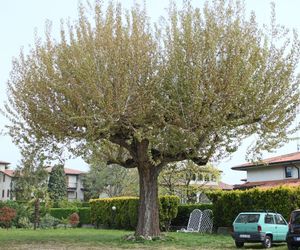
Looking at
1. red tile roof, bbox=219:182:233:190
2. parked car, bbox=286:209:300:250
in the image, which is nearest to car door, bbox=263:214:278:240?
parked car, bbox=286:209:300:250

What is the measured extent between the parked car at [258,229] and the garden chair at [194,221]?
11.4 metres

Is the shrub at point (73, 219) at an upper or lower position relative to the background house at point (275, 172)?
lower

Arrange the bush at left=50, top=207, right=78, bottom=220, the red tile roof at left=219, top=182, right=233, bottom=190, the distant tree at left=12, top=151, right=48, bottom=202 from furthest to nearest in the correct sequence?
the red tile roof at left=219, top=182, right=233, bottom=190
the distant tree at left=12, top=151, right=48, bottom=202
the bush at left=50, top=207, right=78, bottom=220

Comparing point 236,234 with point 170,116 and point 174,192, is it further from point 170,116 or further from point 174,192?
point 174,192

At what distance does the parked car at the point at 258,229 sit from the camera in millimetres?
20203

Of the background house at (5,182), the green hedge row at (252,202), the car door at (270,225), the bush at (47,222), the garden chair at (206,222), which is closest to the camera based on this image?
the car door at (270,225)

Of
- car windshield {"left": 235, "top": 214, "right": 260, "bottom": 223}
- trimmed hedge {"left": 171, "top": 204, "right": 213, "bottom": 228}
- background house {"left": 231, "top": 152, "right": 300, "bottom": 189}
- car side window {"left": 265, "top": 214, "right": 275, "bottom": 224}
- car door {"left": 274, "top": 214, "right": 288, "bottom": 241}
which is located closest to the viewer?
car windshield {"left": 235, "top": 214, "right": 260, "bottom": 223}

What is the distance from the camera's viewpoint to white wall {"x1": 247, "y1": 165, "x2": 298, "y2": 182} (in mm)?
44875

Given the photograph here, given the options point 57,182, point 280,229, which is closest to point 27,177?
point 57,182

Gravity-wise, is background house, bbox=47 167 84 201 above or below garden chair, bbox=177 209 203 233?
above

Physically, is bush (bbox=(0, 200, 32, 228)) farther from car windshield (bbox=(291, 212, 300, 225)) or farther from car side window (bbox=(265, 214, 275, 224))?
car windshield (bbox=(291, 212, 300, 225))

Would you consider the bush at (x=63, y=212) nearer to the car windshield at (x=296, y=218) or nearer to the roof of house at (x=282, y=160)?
the roof of house at (x=282, y=160)

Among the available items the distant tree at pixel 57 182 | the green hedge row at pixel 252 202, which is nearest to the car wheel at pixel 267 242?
the green hedge row at pixel 252 202

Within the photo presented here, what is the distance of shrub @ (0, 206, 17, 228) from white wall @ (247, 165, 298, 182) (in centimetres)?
2411
